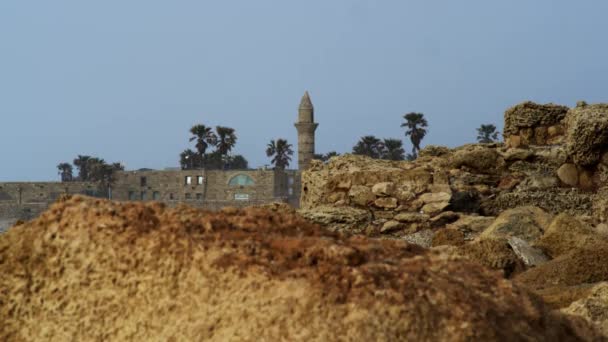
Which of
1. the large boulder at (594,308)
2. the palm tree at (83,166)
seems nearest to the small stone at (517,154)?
the large boulder at (594,308)

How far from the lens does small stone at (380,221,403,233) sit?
11156mm

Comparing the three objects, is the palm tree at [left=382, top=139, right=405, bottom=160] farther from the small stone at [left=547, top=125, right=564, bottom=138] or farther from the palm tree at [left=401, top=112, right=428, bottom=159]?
the small stone at [left=547, top=125, right=564, bottom=138]

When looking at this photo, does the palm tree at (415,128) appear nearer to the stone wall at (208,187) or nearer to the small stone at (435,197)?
the stone wall at (208,187)

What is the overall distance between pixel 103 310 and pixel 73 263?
0.55 feet

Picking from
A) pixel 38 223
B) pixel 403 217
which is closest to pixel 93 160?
pixel 403 217

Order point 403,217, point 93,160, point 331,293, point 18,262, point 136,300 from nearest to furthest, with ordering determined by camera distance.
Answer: point 331,293
point 136,300
point 18,262
point 403,217
point 93,160

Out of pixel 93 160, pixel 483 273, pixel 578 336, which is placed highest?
pixel 93 160

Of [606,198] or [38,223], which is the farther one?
[606,198]

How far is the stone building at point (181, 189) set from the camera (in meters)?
90.1

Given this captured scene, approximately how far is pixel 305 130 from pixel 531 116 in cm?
6355

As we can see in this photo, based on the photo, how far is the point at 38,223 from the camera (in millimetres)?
2869

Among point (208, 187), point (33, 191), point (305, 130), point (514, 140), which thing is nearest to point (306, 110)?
point (305, 130)

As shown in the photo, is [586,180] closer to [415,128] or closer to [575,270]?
[575,270]

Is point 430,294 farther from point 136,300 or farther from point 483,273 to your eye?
point 136,300
